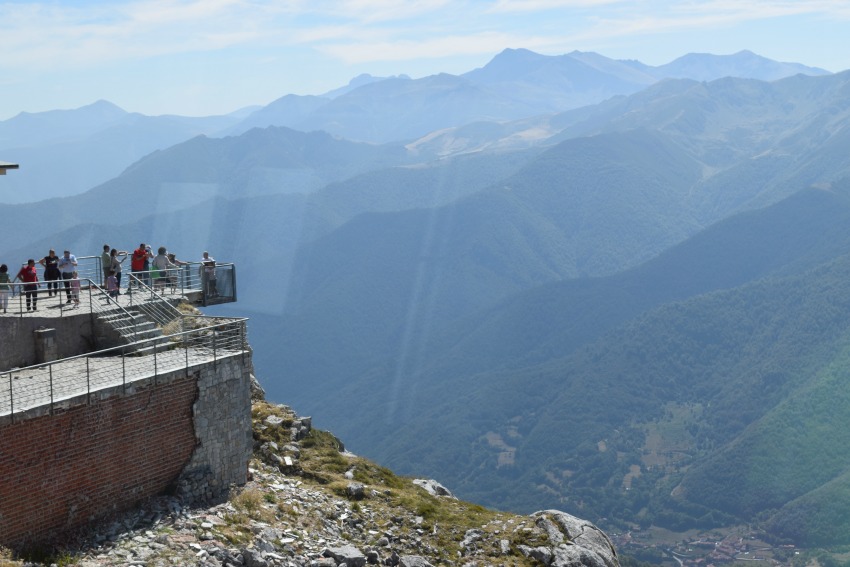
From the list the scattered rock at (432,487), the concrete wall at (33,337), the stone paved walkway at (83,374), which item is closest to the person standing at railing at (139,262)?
the concrete wall at (33,337)

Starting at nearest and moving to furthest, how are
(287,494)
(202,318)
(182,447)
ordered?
(182,447) < (287,494) < (202,318)

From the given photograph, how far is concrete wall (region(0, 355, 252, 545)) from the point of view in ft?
79.0

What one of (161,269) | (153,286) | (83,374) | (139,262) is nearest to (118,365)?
(83,374)

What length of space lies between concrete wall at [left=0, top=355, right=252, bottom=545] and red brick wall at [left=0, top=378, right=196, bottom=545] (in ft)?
0.07

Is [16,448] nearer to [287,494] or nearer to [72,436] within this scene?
[72,436]

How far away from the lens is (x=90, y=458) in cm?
2573

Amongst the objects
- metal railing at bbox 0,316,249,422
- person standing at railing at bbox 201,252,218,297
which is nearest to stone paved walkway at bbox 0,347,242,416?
metal railing at bbox 0,316,249,422

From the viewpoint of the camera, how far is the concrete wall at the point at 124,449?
2408cm

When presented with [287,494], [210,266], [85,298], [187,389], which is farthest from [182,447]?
[210,266]

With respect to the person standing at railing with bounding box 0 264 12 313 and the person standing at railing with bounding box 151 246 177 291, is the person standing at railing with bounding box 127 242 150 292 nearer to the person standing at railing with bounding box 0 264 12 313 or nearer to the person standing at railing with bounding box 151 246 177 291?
the person standing at railing with bounding box 151 246 177 291

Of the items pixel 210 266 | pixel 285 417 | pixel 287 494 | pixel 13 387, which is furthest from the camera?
pixel 210 266

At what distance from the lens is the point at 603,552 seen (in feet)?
107

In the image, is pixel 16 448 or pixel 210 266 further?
pixel 210 266

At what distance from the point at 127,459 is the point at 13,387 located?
3216mm
